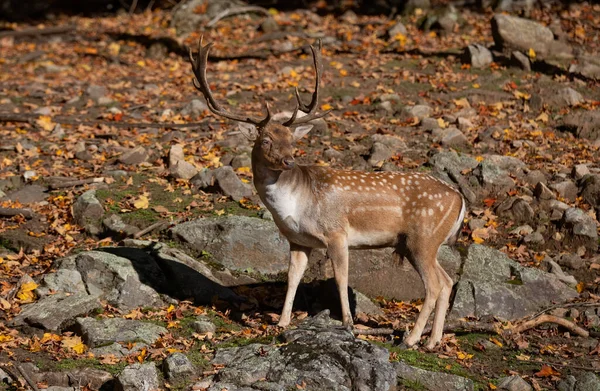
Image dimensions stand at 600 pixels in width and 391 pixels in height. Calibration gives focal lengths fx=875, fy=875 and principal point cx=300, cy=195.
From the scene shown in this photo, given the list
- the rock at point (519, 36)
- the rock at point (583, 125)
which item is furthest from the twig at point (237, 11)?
the rock at point (583, 125)

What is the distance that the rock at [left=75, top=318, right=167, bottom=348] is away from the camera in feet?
26.7

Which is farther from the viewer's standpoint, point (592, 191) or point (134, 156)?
point (134, 156)

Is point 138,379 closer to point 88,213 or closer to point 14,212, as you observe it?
point 88,213

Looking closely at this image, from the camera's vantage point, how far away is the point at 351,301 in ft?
31.3

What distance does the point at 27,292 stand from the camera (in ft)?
29.6

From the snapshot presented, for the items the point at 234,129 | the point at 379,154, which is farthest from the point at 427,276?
the point at 234,129

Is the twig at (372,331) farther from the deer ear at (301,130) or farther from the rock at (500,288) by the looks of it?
the deer ear at (301,130)

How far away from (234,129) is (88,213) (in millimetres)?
3787

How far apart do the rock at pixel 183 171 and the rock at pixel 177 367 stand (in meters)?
5.11

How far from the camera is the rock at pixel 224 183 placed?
1166cm

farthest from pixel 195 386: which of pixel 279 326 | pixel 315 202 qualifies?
pixel 315 202

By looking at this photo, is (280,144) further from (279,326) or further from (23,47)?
(23,47)

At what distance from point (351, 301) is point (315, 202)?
1.35 m

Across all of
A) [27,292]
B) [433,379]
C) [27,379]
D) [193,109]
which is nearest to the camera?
[27,379]
